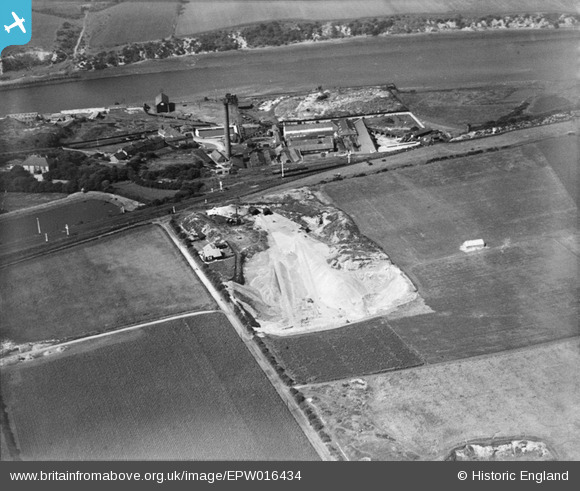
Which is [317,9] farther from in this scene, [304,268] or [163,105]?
[304,268]

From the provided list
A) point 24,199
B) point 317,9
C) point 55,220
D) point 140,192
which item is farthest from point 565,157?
point 317,9

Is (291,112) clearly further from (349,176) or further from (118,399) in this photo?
(118,399)

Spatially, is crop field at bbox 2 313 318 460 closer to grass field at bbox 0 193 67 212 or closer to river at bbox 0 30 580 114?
grass field at bbox 0 193 67 212

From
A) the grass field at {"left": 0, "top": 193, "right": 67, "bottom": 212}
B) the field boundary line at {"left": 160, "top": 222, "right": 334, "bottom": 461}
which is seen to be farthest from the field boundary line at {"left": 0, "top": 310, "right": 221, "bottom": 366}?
the grass field at {"left": 0, "top": 193, "right": 67, "bottom": 212}

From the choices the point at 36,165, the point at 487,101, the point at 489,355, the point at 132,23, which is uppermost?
the point at 132,23

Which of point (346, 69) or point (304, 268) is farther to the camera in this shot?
point (346, 69)

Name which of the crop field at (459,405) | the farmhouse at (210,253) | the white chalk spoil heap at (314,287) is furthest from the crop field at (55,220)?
the crop field at (459,405)

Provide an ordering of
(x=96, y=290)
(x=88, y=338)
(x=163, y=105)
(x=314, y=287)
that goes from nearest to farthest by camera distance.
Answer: (x=88, y=338) < (x=96, y=290) < (x=314, y=287) < (x=163, y=105)

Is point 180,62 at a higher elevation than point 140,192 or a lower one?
→ higher

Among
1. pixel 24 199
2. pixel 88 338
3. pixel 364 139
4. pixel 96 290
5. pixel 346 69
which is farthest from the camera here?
pixel 346 69
